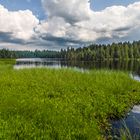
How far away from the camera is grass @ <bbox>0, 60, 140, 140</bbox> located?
10789 mm

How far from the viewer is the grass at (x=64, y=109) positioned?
425 inches

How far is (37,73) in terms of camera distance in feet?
102

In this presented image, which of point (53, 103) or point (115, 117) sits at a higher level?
point (53, 103)

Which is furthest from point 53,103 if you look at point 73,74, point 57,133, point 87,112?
point 73,74

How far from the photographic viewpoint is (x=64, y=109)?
1473 cm

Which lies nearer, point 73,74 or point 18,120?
point 18,120

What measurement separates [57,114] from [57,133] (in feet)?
8.30

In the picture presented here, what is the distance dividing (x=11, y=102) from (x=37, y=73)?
54.0 ft

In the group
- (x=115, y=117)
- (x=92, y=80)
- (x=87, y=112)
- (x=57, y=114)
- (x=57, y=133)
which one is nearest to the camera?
(x=57, y=133)

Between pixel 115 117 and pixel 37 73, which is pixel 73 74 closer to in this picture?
pixel 37 73

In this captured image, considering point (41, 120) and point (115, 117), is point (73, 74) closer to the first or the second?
point (115, 117)

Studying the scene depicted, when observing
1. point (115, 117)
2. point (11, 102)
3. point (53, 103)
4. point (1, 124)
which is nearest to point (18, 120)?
point (1, 124)

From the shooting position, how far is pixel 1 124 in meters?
Result: 11.0

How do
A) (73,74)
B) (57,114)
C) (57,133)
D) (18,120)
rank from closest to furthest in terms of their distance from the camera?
(57,133) → (18,120) → (57,114) → (73,74)
